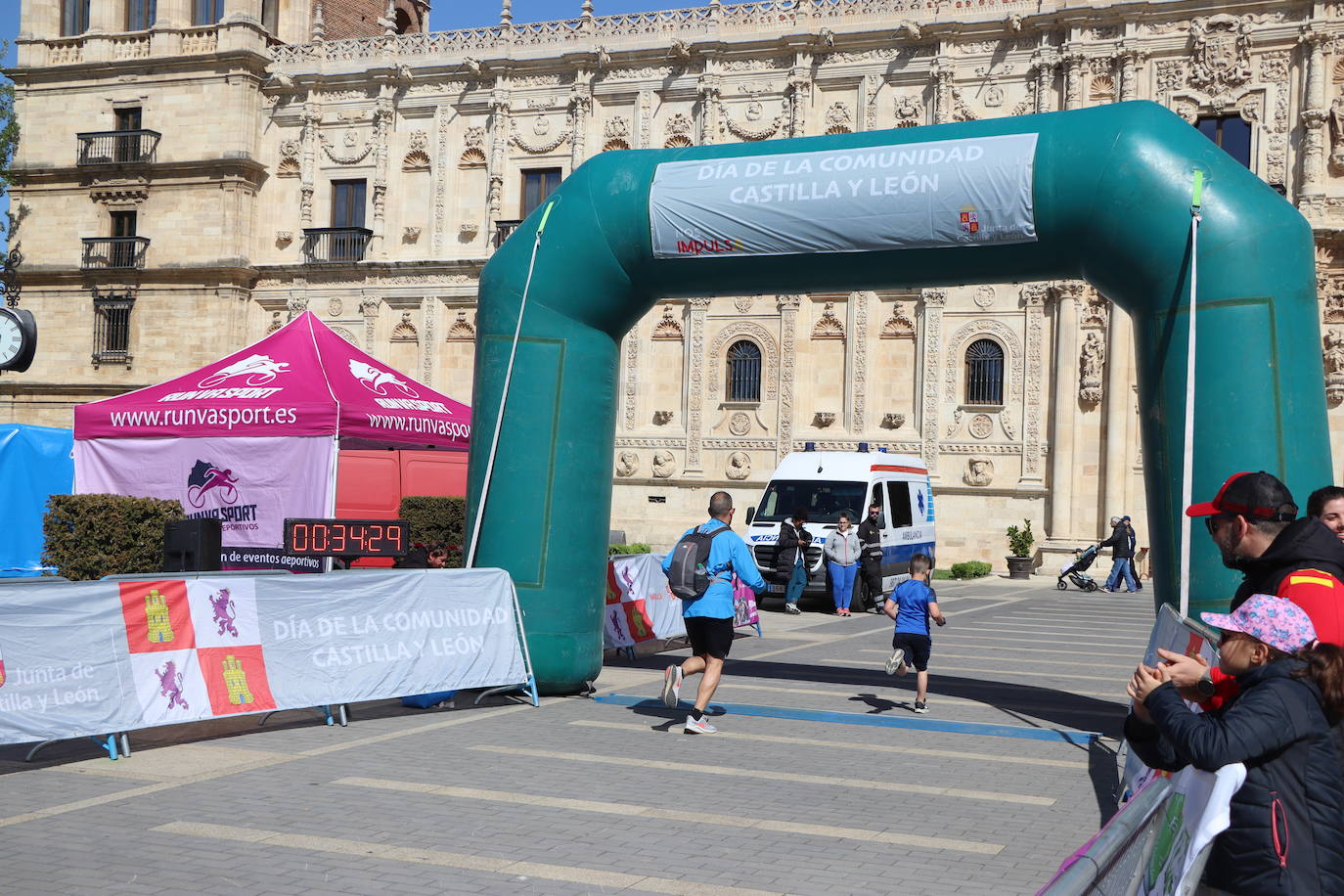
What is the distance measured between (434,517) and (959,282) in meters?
13.0

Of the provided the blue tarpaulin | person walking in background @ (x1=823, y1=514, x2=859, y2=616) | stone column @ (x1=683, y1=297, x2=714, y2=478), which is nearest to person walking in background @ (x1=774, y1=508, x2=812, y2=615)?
person walking in background @ (x1=823, y1=514, x2=859, y2=616)

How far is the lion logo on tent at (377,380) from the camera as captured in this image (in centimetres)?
1908

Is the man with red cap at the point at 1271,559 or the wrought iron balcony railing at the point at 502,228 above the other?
the wrought iron balcony railing at the point at 502,228

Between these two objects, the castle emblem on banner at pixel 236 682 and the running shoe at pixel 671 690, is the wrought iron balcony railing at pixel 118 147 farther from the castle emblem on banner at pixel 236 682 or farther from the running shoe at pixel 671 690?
the running shoe at pixel 671 690

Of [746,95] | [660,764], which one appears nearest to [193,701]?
[660,764]

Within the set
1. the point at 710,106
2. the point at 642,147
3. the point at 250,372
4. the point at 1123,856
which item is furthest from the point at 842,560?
the point at 642,147

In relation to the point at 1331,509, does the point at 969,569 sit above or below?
below

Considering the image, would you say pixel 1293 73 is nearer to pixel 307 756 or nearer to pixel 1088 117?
pixel 1088 117

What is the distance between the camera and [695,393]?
35969 millimetres

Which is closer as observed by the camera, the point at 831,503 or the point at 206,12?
the point at 831,503

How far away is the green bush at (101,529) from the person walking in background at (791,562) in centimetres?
933

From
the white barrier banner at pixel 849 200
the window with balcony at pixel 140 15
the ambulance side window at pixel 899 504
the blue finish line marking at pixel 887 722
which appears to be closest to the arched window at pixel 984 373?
the ambulance side window at pixel 899 504

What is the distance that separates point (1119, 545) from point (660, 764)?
21.1 metres

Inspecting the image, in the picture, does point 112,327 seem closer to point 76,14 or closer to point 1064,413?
point 76,14
